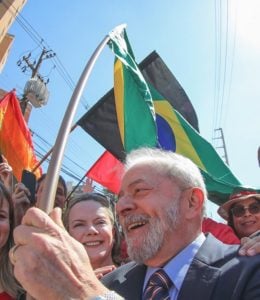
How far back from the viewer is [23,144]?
200 inches

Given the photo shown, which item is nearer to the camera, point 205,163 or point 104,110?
point 104,110

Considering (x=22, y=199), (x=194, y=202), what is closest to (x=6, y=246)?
(x=22, y=199)

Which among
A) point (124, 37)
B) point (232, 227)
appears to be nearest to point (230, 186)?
point (232, 227)

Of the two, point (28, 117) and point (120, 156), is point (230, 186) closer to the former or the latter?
point (120, 156)

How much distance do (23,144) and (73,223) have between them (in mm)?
2469

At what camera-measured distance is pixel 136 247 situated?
212 centimetres

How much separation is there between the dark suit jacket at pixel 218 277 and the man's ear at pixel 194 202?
248mm

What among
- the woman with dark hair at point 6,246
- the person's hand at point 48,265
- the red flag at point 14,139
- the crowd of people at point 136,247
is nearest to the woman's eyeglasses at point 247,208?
the crowd of people at point 136,247

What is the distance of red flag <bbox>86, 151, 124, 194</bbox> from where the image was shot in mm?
4977

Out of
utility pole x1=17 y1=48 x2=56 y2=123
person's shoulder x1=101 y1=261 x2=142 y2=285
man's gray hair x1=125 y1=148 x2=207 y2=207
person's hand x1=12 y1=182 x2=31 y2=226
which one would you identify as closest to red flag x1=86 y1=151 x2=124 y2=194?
person's hand x1=12 y1=182 x2=31 y2=226

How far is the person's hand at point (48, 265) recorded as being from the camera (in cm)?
112

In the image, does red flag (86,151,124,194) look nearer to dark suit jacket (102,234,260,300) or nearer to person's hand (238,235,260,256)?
dark suit jacket (102,234,260,300)

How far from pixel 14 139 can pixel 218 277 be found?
3883 millimetres

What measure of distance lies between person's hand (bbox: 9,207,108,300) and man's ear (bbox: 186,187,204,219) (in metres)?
1.18
